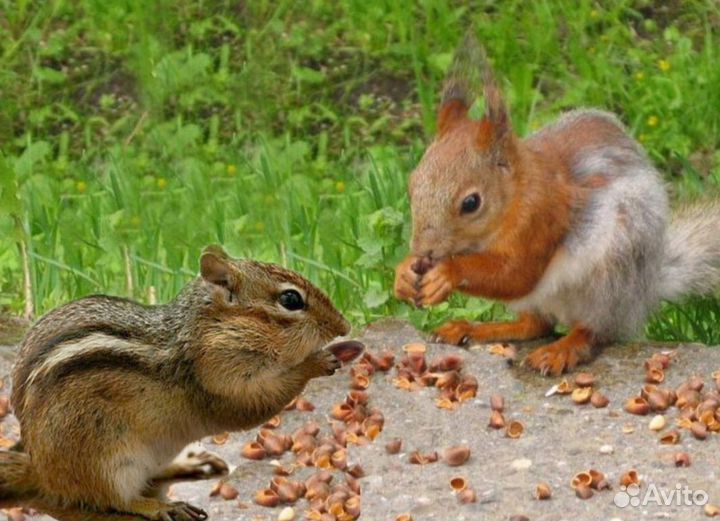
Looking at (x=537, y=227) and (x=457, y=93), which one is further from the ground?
(x=457, y=93)

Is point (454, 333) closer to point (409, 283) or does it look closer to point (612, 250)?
point (409, 283)

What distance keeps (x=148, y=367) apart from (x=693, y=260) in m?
2.65

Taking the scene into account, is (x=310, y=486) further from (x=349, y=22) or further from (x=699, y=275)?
(x=349, y=22)

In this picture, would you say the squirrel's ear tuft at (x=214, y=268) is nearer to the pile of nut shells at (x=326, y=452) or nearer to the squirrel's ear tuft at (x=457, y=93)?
the pile of nut shells at (x=326, y=452)

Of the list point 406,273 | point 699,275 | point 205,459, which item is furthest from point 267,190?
point 205,459

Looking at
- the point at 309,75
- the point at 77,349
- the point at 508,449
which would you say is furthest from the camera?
the point at 309,75

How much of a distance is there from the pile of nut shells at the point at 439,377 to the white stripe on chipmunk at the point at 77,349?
1.63 metres

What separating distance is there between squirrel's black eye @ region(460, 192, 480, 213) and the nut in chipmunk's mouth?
1.30 m

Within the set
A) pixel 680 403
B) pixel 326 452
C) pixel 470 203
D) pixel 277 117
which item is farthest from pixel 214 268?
pixel 277 117

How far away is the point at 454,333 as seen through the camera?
240 inches

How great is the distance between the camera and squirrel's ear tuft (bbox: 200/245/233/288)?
429 cm

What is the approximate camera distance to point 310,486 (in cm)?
511

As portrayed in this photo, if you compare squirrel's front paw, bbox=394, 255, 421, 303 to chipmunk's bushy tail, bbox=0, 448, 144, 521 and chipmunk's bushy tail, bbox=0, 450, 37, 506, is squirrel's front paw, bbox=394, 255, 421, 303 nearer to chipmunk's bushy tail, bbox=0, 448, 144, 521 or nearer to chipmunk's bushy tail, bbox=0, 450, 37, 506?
chipmunk's bushy tail, bbox=0, 448, 144, 521

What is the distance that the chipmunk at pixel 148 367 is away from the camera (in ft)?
13.9
